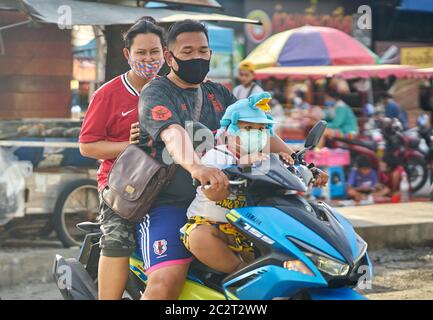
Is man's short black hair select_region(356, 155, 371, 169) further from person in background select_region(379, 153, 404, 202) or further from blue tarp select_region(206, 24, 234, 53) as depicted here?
blue tarp select_region(206, 24, 234, 53)

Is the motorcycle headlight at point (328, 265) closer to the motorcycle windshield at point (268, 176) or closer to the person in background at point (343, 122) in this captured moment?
the motorcycle windshield at point (268, 176)

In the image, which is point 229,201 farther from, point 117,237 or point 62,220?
point 62,220

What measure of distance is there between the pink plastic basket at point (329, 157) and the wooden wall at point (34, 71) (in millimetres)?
3629

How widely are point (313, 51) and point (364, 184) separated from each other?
4216 mm

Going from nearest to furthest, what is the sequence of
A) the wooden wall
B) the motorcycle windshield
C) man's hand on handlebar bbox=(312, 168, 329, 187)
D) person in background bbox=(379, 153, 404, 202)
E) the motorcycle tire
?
the motorcycle windshield < man's hand on handlebar bbox=(312, 168, 329, 187) < the motorcycle tire < the wooden wall < person in background bbox=(379, 153, 404, 202)

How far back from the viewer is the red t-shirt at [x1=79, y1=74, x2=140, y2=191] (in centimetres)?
428

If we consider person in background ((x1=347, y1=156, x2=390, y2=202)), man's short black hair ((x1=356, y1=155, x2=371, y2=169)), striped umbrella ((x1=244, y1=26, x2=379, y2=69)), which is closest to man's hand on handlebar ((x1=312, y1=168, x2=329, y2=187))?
person in background ((x1=347, y1=156, x2=390, y2=202))

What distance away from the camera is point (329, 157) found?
11.8 meters

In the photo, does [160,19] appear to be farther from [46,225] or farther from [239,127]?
[239,127]

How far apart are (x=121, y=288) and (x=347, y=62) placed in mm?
12120

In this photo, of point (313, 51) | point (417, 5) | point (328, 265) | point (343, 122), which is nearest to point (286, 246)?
point (328, 265)

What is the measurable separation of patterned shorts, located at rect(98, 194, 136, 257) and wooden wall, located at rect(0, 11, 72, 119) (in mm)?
5485

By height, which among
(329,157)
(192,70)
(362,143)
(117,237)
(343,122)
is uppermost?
(192,70)

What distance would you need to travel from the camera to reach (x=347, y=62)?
1541 centimetres
